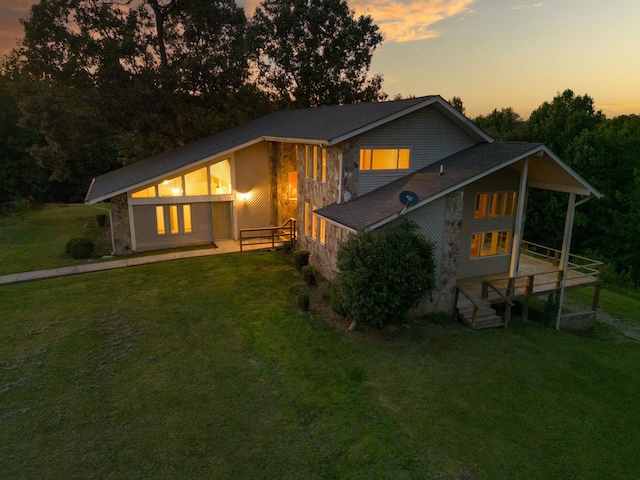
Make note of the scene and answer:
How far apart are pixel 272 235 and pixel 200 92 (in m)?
16.9

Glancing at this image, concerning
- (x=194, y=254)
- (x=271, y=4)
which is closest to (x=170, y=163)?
(x=194, y=254)

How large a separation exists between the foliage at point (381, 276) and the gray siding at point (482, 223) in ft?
14.3

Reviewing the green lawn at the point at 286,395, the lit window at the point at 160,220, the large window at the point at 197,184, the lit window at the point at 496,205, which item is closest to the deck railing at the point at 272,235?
the large window at the point at 197,184

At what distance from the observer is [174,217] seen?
786 inches

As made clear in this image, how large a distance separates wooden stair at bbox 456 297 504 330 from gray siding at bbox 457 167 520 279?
7.26ft

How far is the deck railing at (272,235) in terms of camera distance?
2009 cm

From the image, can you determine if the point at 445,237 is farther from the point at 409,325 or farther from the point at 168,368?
the point at 168,368

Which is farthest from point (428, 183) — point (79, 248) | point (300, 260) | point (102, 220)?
point (102, 220)

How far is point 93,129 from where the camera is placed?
2778 centimetres

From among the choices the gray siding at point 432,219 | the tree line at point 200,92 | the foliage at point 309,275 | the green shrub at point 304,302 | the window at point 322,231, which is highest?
the tree line at point 200,92

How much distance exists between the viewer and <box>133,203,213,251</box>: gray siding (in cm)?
1908

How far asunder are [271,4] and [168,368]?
37039 millimetres

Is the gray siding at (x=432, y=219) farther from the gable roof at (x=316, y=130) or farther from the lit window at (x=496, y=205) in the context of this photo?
the lit window at (x=496, y=205)

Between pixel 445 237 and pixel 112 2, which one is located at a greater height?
pixel 112 2
